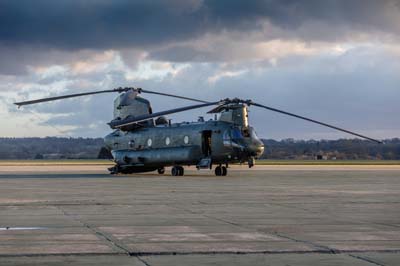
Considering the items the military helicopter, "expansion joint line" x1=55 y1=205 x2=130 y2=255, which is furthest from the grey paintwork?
"expansion joint line" x1=55 y1=205 x2=130 y2=255

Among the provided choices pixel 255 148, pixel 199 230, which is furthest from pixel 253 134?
pixel 199 230

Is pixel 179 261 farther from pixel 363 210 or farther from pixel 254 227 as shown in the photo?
pixel 363 210

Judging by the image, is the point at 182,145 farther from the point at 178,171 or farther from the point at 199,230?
the point at 199,230

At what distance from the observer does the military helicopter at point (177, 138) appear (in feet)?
144

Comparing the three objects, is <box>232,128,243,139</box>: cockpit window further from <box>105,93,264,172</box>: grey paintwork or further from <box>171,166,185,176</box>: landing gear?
<box>171,166,185,176</box>: landing gear

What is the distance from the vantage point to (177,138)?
46625 mm

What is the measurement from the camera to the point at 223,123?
44688 mm

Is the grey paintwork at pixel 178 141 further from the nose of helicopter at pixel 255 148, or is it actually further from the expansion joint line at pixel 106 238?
the expansion joint line at pixel 106 238

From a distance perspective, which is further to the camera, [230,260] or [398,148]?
[398,148]

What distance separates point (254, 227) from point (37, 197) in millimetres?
11095

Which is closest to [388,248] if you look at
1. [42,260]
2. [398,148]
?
[42,260]

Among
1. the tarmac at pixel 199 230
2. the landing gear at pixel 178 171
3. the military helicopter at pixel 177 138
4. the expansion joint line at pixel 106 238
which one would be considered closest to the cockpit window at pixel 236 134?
the military helicopter at pixel 177 138

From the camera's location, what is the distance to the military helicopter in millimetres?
43875

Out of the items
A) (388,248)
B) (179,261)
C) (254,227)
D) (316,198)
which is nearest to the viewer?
(179,261)
